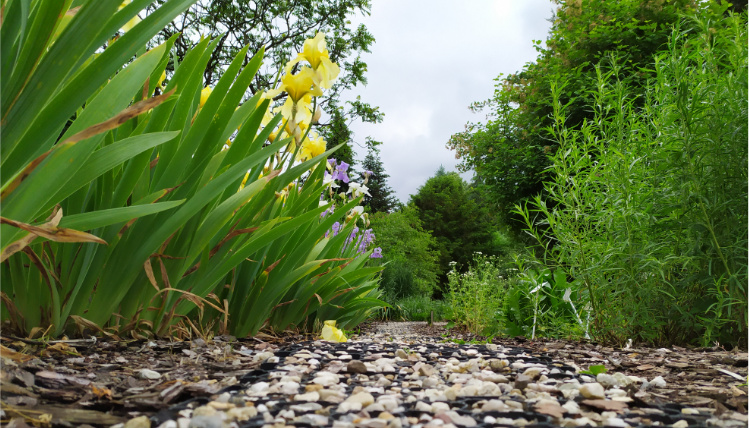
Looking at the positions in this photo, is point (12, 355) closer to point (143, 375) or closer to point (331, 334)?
point (143, 375)

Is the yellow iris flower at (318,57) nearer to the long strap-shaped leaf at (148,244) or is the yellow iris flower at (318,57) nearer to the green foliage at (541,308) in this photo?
the long strap-shaped leaf at (148,244)

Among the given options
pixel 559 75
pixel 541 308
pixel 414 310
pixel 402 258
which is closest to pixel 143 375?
pixel 541 308

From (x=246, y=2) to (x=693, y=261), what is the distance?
11438mm

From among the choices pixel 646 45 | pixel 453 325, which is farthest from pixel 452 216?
pixel 453 325

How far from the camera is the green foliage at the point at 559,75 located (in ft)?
34.0

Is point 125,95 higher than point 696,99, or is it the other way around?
point 696,99

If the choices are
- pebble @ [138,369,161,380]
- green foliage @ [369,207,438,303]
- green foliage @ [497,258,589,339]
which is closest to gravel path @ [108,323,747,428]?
pebble @ [138,369,161,380]

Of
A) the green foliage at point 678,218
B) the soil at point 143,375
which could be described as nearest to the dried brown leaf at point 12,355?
the soil at point 143,375

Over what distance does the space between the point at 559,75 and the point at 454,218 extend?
49.6 ft

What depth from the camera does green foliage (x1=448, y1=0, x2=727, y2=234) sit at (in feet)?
34.0

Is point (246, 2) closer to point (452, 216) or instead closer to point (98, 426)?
point (98, 426)

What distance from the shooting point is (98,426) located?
801 mm

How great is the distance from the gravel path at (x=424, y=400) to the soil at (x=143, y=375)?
66 millimetres

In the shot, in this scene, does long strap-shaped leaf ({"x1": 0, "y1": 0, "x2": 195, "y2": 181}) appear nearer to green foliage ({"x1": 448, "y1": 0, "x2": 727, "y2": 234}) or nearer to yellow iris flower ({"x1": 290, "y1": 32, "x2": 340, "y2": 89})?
yellow iris flower ({"x1": 290, "y1": 32, "x2": 340, "y2": 89})
